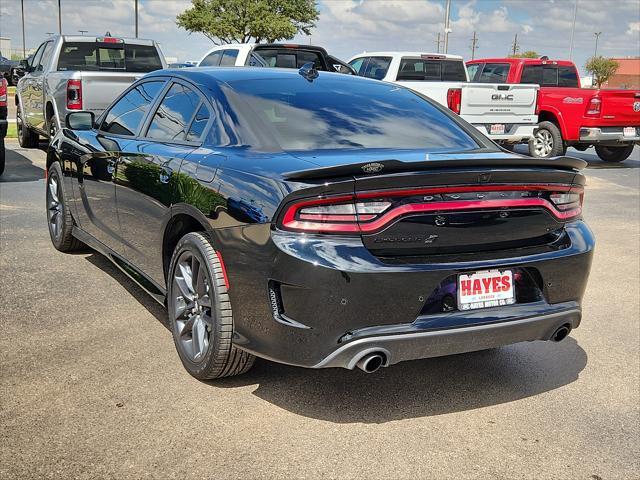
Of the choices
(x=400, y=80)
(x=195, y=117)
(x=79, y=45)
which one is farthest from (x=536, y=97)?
(x=195, y=117)

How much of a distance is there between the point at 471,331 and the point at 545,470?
0.66 meters

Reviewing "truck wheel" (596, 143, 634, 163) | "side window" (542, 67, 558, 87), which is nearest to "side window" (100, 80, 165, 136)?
"side window" (542, 67, 558, 87)

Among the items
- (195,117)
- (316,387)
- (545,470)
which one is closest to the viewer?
(545,470)

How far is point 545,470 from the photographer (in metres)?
3.20

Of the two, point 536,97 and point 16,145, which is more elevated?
point 536,97

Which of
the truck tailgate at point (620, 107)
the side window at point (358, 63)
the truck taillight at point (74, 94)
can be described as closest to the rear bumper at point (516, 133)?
the truck tailgate at point (620, 107)

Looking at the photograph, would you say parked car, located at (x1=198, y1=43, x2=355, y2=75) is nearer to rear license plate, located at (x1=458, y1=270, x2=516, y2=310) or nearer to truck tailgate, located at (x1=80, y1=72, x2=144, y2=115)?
truck tailgate, located at (x1=80, y1=72, x2=144, y2=115)

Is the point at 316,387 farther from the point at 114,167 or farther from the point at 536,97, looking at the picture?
the point at 536,97

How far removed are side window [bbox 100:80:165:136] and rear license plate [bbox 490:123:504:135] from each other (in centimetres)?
950

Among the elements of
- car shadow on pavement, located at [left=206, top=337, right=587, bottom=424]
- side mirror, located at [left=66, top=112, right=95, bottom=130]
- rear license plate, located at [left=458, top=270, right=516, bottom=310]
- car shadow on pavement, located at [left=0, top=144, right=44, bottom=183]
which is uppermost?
side mirror, located at [left=66, top=112, right=95, bottom=130]

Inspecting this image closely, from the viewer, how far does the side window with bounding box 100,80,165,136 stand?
5.09 metres

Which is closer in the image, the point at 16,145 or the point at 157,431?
the point at 157,431

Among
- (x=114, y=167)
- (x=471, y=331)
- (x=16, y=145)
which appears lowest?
(x=16, y=145)

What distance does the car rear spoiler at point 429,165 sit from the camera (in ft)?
10.6
